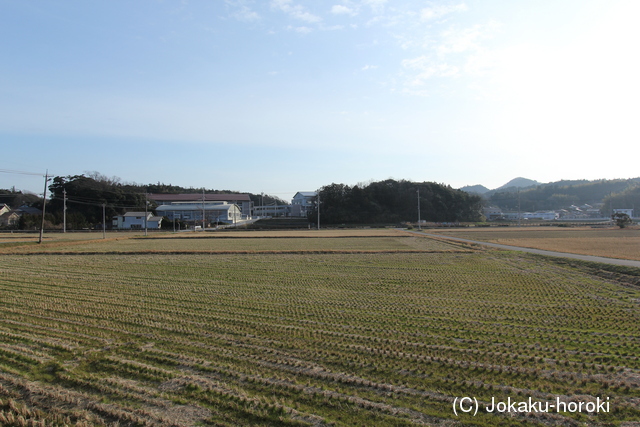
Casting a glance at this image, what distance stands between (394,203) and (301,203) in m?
35.5

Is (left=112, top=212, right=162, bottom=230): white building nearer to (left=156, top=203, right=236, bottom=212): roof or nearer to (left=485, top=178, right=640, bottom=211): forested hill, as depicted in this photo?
(left=156, top=203, right=236, bottom=212): roof

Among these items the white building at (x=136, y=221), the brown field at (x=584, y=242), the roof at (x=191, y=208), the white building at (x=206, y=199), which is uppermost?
the white building at (x=206, y=199)

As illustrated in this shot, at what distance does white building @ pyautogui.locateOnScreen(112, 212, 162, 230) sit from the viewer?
75.5m

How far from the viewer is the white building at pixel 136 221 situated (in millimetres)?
75500

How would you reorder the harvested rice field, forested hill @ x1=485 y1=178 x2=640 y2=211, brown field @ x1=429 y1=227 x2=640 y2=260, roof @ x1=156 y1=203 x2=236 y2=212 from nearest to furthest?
the harvested rice field → brown field @ x1=429 y1=227 x2=640 y2=260 → roof @ x1=156 y1=203 x2=236 y2=212 → forested hill @ x1=485 y1=178 x2=640 y2=211

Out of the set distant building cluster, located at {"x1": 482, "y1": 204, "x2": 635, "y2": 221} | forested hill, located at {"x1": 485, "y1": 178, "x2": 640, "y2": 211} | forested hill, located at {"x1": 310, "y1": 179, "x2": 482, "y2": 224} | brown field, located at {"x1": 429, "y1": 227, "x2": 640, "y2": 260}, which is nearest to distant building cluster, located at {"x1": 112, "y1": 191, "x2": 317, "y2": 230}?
forested hill, located at {"x1": 310, "y1": 179, "x2": 482, "y2": 224}

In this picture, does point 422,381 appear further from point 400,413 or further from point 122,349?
point 122,349

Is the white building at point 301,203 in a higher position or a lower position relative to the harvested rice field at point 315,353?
higher

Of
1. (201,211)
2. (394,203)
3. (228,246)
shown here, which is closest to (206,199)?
(201,211)

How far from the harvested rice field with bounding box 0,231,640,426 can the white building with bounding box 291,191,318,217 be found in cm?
10305

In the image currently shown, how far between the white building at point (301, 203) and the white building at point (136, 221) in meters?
48.9

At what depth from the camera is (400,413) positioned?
4.72m

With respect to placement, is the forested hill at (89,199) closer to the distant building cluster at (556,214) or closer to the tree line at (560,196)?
the distant building cluster at (556,214)

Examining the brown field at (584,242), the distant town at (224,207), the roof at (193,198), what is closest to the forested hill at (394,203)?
the distant town at (224,207)
